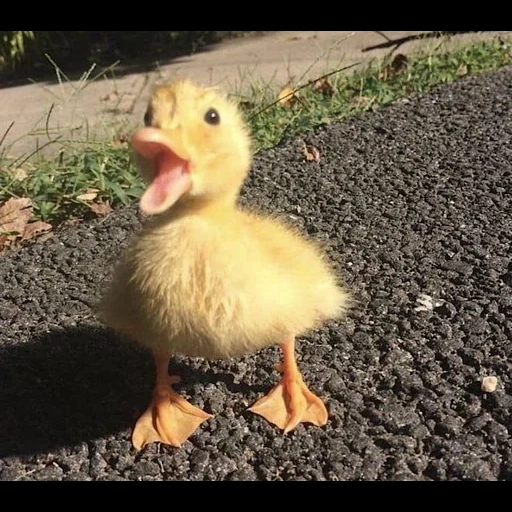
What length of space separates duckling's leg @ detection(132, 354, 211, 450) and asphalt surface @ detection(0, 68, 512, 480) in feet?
0.08

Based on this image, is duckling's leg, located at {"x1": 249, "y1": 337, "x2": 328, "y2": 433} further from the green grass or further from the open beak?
the green grass

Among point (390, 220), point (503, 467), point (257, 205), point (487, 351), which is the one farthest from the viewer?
point (257, 205)

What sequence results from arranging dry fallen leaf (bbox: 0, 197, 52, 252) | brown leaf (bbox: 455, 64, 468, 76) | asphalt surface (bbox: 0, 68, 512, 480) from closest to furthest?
asphalt surface (bbox: 0, 68, 512, 480), dry fallen leaf (bbox: 0, 197, 52, 252), brown leaf (bbox: 455, 64, 468, 76)

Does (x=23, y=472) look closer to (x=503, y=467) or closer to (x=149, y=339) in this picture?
(x=149, y=339)

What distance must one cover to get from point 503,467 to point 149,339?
2.47 ft

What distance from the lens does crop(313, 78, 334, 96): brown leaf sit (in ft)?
12.1

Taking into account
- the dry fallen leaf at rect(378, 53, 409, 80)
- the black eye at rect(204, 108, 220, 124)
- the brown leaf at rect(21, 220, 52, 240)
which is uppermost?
the black eye at rect(204, 108, 220, 124)

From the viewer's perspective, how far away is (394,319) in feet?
6.27

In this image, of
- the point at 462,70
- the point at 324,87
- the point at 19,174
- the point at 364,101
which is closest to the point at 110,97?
the point at 324,87

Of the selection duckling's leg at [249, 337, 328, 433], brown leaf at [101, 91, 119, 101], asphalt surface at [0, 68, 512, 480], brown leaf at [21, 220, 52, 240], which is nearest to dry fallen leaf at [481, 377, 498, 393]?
asphalt surface at [0, 68, 512, 480]

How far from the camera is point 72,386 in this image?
5.69ft

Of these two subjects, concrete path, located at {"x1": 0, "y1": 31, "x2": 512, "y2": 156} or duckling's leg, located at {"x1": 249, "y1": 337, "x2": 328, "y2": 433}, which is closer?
duckling's leg, located at {"x1": 249, "y1": 337, "x2": 328, "y2": 433}

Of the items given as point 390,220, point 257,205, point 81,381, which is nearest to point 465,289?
point 390,220

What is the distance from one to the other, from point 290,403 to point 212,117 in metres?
0.67
